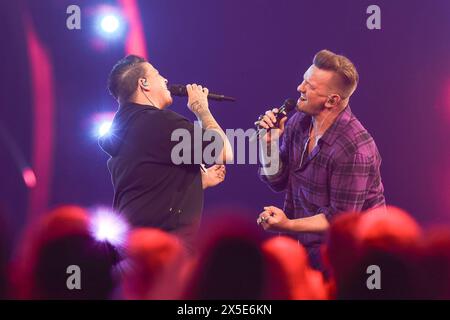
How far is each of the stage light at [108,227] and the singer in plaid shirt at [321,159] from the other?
24.7 inches

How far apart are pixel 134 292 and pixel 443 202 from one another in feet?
5.17

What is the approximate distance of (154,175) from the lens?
264cm

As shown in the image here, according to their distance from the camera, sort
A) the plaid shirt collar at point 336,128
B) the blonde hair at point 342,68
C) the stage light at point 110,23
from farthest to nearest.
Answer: the stage light at point 110,23 < the blonde hair at point 342,68 < the plaid shirt collar at point 336,128

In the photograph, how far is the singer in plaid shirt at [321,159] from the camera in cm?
267

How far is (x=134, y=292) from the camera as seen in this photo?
2.83 m

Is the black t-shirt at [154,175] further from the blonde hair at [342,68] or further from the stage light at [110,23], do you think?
the blonde hair at [342,68]

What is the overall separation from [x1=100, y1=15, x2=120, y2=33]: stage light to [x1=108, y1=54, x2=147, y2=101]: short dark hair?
12.1 inches

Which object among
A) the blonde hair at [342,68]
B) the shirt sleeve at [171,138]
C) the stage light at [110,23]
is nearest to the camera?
the shirt sleeve at [171,138]

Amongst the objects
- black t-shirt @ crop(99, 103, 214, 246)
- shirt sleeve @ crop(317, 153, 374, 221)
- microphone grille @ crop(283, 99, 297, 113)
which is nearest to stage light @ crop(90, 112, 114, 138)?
black t-shirt @ crop(99, 103, 214, 246)

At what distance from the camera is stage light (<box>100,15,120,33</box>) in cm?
307

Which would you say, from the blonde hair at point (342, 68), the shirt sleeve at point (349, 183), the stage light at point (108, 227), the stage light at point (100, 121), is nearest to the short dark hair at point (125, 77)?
the stage light at point (100, 121)

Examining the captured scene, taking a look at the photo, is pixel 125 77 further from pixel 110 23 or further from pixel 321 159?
pixel 321 159
